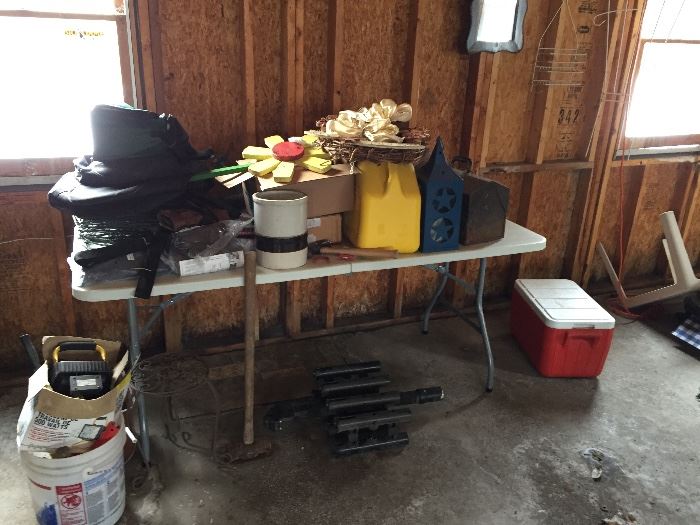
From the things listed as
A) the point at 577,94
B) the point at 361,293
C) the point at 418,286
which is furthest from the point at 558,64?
the point at 361,293

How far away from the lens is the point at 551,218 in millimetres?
3439

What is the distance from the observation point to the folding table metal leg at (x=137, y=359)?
1.85 meters

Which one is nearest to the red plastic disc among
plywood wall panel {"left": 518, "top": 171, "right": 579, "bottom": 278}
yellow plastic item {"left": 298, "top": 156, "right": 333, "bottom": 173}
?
yellow plastic item {"left": 298, "top": 156, "right": 333, "bottom": 173}

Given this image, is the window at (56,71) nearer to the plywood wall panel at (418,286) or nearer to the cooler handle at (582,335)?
the plywood wall panel at (418,286)

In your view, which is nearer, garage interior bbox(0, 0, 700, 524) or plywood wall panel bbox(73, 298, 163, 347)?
garage interior bbox(0, 0, 700, 524)

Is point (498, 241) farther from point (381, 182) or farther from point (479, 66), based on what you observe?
point (479, 66)

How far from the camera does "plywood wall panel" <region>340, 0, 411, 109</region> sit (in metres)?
2.59

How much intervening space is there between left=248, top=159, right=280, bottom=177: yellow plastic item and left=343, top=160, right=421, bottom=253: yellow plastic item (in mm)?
320

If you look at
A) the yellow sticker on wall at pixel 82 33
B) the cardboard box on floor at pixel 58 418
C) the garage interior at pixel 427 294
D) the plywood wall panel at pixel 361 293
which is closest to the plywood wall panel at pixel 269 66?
the garage interior at pixel 427 294

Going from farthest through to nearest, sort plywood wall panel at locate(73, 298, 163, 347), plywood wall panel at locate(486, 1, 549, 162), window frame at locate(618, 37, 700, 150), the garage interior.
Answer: window frame at locate(618, 37, 700, 150) → plywood wall panel at locate(486, 1, 549, 162) → plywood wall panel at locate(73, 298, 163, 347) → the garage interior

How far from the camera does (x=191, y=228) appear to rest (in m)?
1.92

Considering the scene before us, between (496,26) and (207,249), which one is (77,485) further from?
(496,26)

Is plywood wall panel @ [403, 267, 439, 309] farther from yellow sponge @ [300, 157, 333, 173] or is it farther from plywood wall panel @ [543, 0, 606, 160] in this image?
yellow sponge @ [300, 157, 333, 173]

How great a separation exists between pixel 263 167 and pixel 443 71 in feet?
4.30
